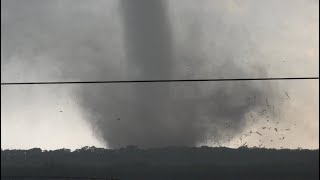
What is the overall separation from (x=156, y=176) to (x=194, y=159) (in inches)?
8.1

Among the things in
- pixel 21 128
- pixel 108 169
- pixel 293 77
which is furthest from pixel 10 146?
pixel 293 77

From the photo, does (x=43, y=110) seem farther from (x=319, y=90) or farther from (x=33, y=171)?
(x=319, y=90)

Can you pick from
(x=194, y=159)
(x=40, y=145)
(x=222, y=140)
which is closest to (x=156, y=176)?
(x=194, y=159)

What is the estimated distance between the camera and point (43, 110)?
94.0 inches

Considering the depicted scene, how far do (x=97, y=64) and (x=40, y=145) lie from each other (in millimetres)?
496

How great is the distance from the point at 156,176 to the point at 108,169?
0.24m

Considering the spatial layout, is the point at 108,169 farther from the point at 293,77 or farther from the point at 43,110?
the point at 293,77

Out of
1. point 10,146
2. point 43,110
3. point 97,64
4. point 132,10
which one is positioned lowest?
point 10,146

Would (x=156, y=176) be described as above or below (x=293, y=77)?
below

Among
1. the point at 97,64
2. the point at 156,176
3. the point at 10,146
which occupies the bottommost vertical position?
the point at 156,176

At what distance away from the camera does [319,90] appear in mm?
2301

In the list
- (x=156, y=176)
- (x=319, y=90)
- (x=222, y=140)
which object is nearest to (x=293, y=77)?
(x=319, y=90)

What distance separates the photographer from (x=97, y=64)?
239 cm

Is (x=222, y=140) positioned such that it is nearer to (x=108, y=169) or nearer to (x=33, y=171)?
(x=108, y=169)
